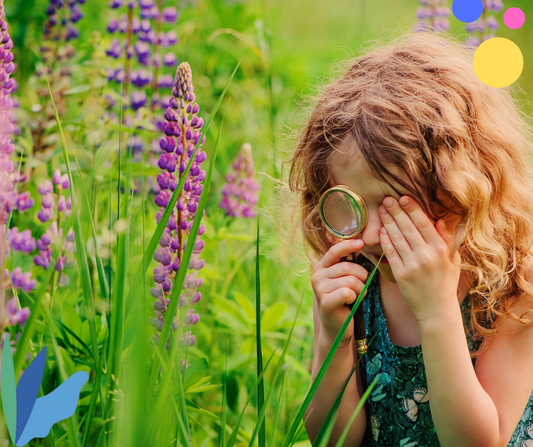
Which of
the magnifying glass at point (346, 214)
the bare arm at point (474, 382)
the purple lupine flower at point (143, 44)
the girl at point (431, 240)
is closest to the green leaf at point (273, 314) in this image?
the girl at point (431, 240)

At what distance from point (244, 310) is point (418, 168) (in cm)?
90

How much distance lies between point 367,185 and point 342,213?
87 mm

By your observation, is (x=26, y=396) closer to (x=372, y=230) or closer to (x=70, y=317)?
(x=70, y=317)

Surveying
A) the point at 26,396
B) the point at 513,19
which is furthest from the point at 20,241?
the point at 513,19

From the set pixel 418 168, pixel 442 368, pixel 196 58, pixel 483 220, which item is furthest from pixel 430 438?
pixel 196 58

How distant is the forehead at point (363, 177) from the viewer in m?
1.13

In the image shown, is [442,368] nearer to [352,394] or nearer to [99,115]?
[352,394]

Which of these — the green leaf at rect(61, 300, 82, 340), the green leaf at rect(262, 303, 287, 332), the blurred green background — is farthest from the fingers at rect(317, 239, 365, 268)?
the blurred green background

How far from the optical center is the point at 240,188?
2199 millimetres

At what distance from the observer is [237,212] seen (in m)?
2.15

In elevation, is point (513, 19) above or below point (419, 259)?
below

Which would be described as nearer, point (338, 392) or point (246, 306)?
point (338, 392)

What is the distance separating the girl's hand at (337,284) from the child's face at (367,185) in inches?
1.5

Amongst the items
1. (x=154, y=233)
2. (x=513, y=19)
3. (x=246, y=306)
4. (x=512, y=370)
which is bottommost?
(x=246, y=306)
